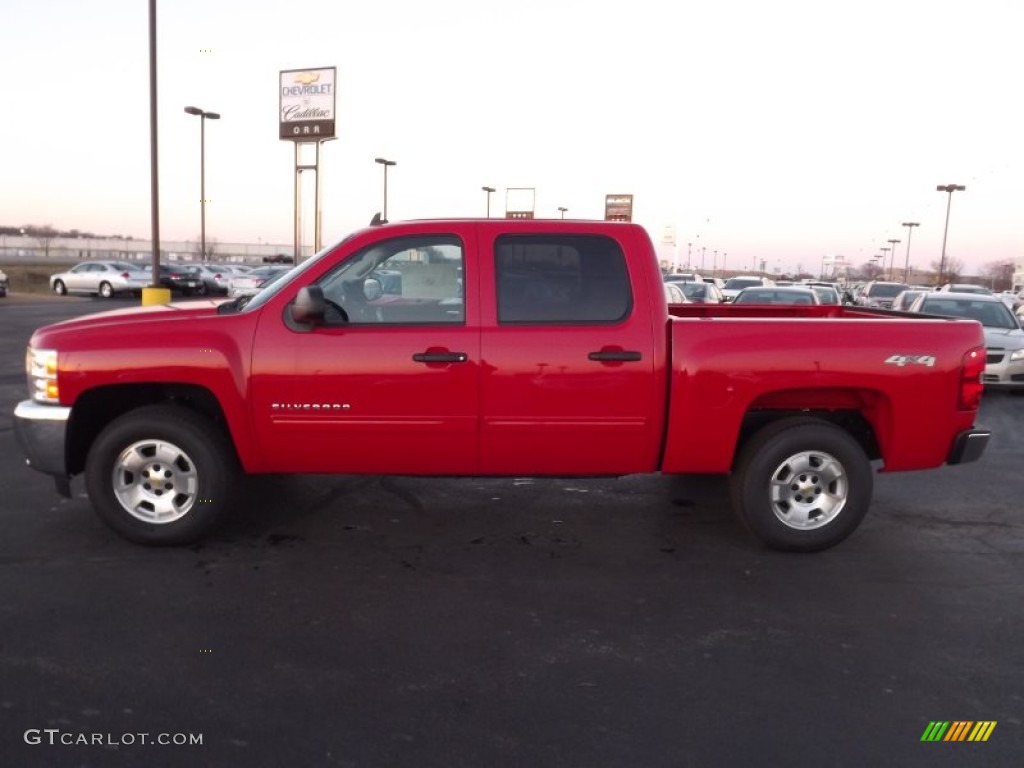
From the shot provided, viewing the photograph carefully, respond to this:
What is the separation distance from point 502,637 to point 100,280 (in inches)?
1465

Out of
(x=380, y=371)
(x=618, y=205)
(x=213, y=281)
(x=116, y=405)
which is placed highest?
(x=618, y=205)

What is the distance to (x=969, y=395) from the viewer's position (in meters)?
5.44

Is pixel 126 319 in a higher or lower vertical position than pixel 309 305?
lower

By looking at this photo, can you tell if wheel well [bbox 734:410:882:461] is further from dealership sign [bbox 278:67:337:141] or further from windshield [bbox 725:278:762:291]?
dealership sign [bbox 278:67:337:141]

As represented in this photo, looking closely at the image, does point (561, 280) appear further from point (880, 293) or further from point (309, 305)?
point (880, 293)

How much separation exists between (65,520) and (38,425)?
3.05 feet

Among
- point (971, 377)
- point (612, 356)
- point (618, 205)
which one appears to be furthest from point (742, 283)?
point (612, 356)

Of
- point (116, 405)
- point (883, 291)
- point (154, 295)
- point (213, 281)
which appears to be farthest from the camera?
point (213, 281)

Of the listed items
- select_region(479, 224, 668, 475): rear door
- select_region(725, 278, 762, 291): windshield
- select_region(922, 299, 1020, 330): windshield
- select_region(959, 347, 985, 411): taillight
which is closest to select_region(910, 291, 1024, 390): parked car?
select_region(922, 299, 1020, 330): windshield

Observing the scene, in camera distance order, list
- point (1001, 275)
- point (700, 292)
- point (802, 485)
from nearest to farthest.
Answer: point (802, 485) → point (700, 292) → point (1001, 275)

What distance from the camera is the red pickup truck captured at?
17.2 feet

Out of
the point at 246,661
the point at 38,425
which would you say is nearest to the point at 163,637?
the point at 246,661

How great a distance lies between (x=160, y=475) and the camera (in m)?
5.50

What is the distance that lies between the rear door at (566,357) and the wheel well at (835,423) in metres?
0.81
